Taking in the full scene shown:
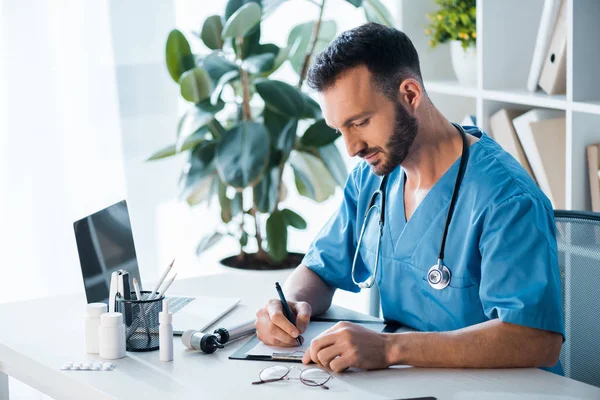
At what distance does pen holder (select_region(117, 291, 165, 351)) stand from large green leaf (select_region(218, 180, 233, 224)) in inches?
56.6

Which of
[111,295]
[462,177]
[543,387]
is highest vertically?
[462,177]

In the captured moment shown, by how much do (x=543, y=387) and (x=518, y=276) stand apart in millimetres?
204

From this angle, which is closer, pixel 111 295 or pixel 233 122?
pixel 111 295

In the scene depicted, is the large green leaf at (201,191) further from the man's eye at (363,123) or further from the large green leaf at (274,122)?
the man's eye at (363,123)

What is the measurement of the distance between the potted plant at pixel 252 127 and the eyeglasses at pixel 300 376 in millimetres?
1369

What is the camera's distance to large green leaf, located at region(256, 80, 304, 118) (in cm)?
288

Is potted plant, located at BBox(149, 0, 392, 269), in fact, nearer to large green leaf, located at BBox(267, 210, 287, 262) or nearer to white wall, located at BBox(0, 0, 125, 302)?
large green leaf, located at BBox(267, 210, 287, 262)

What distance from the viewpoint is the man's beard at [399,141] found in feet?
5.61

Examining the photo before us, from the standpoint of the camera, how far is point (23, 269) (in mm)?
2924

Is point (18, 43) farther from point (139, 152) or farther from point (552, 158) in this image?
point (552, 158)

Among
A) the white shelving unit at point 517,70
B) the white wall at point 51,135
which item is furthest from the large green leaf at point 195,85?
the white shelving unit at point 517,70

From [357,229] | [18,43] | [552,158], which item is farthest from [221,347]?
[18,43]

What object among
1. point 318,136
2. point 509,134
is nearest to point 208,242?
point 318,136

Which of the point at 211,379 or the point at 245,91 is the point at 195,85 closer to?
the point at 245,91
